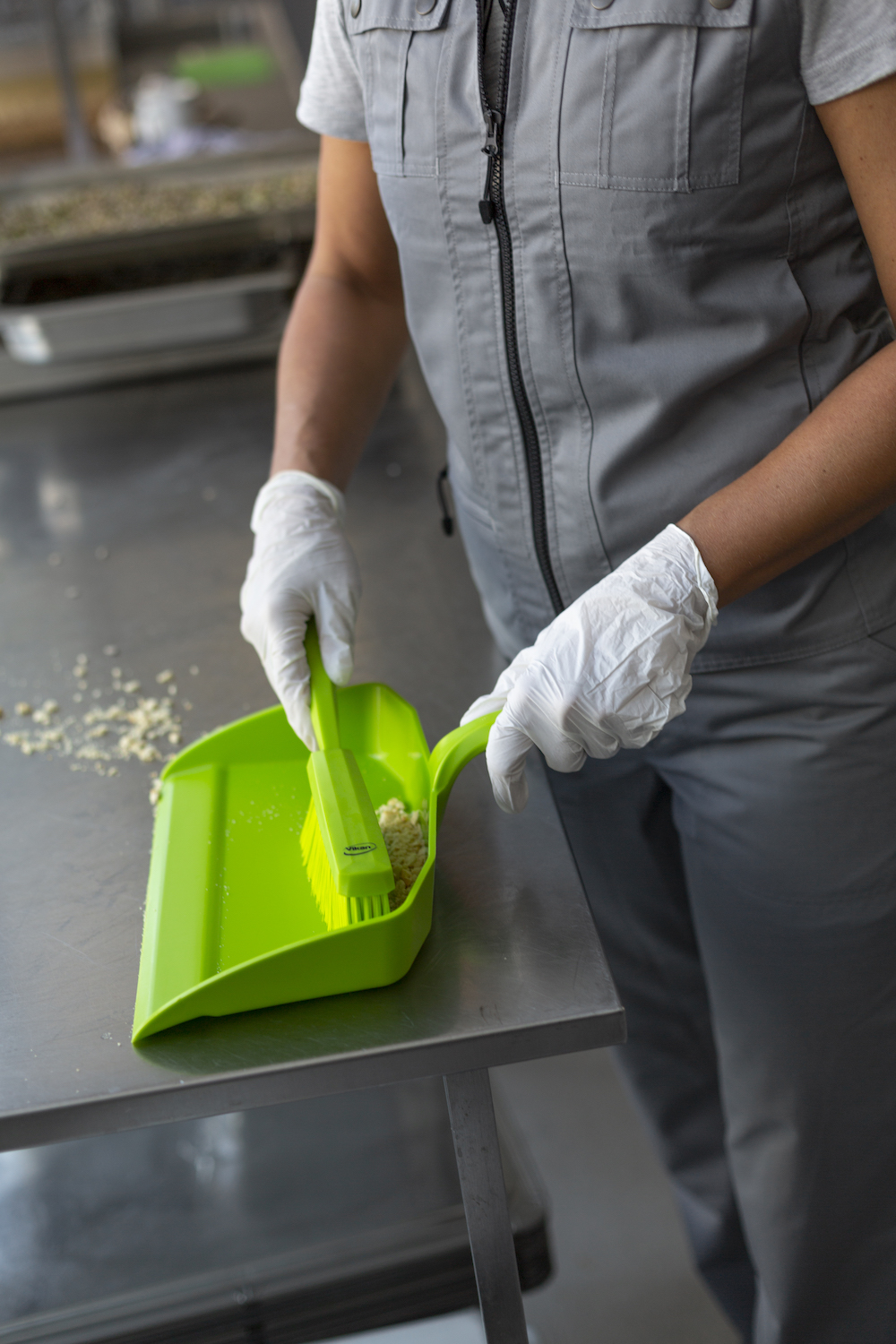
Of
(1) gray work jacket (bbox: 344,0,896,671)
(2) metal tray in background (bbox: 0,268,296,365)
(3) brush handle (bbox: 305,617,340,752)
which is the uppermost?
(1) gray work jacket (bbox: 344,0,896,671)

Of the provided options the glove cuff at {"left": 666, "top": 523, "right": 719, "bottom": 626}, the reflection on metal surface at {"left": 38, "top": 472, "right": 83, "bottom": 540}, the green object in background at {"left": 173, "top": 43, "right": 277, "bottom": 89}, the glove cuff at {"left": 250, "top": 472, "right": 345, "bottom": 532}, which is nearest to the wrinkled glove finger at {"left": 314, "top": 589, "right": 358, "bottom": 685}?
the glove cuff at {"left": 250, "top": 472, "right": 345, "bottom": 532}

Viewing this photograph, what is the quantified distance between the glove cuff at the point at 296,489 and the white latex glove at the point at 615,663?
0.38m

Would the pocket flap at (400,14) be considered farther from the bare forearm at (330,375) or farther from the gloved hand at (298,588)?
the gloved hand at (298,588)

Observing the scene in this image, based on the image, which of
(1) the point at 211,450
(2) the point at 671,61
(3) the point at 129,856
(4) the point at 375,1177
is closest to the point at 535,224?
(2) the point at 671,61

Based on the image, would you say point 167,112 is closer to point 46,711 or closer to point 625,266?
point 46,711

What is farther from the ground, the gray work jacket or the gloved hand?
the gray work jacket

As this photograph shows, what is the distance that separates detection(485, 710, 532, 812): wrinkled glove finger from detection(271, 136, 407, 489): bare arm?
18.2 inches

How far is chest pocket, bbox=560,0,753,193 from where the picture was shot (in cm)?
83

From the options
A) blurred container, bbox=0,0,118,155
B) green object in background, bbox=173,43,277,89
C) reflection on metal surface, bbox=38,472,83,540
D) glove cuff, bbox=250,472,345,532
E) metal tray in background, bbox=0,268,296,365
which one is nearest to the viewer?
glove cuff, bbox=250,472,345,532

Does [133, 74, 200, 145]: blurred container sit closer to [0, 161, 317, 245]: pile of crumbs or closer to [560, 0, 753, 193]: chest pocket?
[0, 161, 317, 245]: pile of crumbs

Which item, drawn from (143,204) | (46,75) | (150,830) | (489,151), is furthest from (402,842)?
(46,75)

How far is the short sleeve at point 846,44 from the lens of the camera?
0.79 m

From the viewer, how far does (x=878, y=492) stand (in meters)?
0.93

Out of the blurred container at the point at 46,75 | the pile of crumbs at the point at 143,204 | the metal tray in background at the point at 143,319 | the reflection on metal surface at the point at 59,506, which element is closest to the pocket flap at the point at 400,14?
the reflection on metal surface at the point at 59,506
